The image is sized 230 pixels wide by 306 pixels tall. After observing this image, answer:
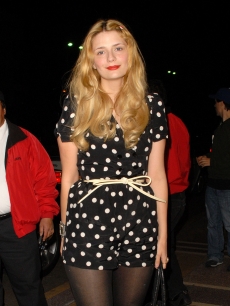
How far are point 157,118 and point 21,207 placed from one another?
149 centimetres

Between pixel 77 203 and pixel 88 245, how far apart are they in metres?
0.22

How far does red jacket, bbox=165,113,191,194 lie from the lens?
4578 millimetres

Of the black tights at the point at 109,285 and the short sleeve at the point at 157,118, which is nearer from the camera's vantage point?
the black tights at the point at 109,285

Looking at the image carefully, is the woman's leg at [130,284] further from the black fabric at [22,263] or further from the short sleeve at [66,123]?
the black fabric at [22,263]

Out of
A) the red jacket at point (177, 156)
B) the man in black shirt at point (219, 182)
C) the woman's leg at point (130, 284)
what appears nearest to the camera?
the woman's leg at point (130, 284)

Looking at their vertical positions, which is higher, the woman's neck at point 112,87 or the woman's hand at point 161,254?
the woman's neck at point 112,87

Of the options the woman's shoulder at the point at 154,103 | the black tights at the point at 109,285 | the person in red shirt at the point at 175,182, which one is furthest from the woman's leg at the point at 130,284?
the person in red shirt at the point at 175,182

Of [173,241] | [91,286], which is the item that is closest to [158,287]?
[91,286]

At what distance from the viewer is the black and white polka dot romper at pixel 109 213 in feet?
8.73

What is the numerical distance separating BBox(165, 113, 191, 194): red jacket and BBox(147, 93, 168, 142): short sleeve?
1666mm

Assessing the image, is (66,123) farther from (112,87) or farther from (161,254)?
(161,254)

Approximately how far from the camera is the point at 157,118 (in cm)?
287

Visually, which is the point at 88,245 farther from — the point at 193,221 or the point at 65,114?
the point at 193,221

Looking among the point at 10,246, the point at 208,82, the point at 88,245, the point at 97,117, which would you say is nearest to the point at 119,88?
the point at 97,117
